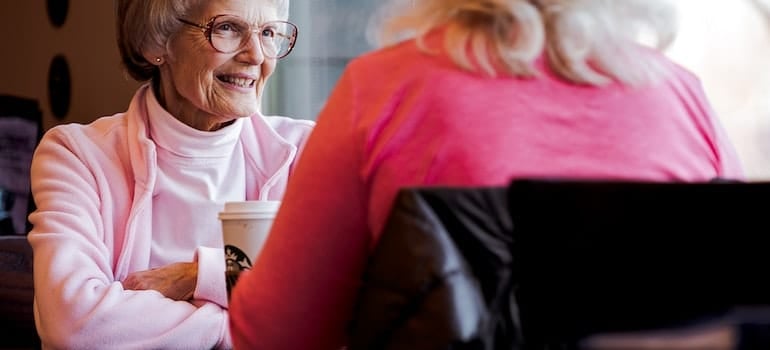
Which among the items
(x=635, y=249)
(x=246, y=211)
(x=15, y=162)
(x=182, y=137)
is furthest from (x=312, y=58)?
(x=635, y=249)

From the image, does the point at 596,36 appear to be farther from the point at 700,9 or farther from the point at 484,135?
the point at 700,9

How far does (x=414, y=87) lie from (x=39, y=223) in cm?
106

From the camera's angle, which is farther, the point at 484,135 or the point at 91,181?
the point at 91,181

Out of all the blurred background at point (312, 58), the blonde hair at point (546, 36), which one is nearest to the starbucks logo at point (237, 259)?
the blonde hair at point (546, 36)

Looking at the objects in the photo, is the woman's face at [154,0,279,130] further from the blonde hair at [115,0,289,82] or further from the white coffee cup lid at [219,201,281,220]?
the white coffee cup lid at [219,201,281,220]

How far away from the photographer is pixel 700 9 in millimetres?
2076

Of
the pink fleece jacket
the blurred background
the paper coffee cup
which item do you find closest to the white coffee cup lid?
the paper coffee cup

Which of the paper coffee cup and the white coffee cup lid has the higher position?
the white coffee cup lid

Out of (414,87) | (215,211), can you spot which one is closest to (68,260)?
(215,211)

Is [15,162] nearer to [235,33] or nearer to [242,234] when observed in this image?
[235,33]

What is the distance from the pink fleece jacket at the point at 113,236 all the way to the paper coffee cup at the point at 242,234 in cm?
47

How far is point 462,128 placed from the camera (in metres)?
0.93

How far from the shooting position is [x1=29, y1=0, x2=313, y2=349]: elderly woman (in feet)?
5.56

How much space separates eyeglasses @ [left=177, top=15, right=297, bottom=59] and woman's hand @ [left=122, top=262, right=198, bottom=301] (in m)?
0.48
